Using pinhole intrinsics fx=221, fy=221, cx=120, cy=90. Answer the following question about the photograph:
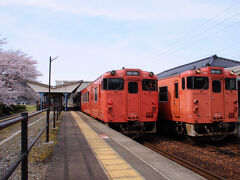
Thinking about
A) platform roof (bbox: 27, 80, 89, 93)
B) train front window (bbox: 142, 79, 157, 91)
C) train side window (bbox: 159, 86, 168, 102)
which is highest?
platform roof (bbox: 27, 80, 89, 93)

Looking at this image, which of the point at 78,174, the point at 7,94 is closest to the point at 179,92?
the point at 78,174

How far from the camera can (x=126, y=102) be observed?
390 inches

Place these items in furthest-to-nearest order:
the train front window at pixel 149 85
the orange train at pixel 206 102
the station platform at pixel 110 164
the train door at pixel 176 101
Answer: the train front window at pixel 149 85, the train door at pixel 176 101, the orange train at pixel 206 102, the station platform at pixel 110 164

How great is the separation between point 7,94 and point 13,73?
7000 mm

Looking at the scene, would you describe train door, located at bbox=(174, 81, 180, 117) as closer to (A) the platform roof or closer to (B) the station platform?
(B) the station platform

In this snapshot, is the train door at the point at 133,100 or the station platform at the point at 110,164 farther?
the train door at the point at 133,100

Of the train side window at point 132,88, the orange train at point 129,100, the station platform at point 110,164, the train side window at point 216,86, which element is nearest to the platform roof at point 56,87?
the orange train at point 129,100

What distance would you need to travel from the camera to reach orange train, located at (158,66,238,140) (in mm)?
9234

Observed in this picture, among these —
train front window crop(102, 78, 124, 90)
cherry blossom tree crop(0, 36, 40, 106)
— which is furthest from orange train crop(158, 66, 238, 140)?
cherry blossom tree crop(0, 36, 40, 106)

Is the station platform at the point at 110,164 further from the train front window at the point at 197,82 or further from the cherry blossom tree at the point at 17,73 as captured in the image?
the cherry blossom tree at the point at 17,73

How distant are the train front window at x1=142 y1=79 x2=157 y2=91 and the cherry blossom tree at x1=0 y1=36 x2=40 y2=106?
1711 centimetres

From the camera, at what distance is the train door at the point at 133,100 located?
990 centimetres

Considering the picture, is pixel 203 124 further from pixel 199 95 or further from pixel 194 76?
pixel 194 76

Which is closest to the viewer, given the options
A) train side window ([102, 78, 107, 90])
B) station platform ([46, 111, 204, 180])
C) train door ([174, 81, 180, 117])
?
station platform ([46, 111, 204, 180])
